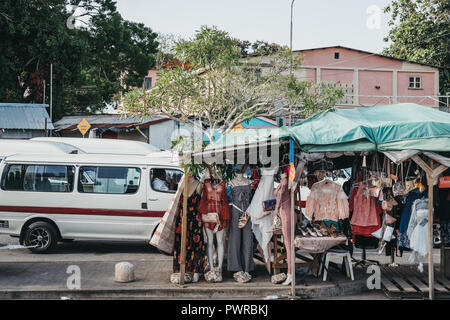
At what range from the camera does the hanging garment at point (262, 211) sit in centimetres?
803

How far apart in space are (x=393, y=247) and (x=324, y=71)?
27.2m

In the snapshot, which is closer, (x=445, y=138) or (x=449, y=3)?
(x=445, y=138)

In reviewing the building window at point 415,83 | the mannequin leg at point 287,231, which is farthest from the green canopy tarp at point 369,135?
the building window at point 415,83

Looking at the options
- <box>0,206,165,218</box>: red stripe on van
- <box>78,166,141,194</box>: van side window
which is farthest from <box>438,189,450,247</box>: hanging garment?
<box>78,166,141,194</box>: van side window

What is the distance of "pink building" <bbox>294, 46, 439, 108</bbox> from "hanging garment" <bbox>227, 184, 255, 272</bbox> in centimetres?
2699

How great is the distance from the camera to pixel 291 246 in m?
7.53

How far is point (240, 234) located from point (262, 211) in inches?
22.5

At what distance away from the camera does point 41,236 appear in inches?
406

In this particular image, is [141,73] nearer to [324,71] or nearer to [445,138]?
[324,71]

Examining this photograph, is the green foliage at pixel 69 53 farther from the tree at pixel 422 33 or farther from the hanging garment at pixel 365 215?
the hanging garment at pixel 365 215

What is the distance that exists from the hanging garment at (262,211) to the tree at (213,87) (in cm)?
911

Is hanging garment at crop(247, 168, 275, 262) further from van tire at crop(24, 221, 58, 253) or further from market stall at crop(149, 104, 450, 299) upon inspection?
van tire at crop(24, 221, 58, 253)

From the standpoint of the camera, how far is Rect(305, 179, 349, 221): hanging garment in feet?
26.8
